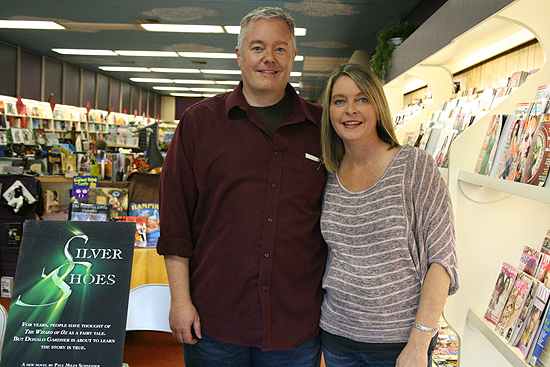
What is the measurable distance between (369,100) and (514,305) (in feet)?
2.92

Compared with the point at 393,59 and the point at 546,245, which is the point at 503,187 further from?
the point at 393,59

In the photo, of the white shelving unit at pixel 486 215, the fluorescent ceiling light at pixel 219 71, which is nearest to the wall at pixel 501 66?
the white shelving unit at pixel 486 215

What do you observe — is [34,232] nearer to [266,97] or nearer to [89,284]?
[89,284]

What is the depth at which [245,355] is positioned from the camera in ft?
5.04

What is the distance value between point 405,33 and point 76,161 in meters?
4.49

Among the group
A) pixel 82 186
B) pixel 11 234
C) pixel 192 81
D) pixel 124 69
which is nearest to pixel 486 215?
pixel 82 186

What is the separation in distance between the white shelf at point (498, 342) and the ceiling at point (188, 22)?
13.2ft

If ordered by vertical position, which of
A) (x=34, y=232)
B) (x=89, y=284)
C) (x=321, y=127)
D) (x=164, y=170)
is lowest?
(x=89, y=284)

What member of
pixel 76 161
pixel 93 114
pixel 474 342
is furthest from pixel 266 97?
pixel 93 114

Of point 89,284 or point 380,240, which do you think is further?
point 380,240

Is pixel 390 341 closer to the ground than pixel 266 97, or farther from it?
closer to the ground

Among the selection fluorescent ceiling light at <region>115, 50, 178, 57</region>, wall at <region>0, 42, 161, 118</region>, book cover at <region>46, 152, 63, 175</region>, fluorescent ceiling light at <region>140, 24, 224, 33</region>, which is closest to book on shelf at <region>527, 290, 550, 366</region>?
book cover at <region>46, 152, 63, 175</region>

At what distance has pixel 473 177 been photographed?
1737 mm

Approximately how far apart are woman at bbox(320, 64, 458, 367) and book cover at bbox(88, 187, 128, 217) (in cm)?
206
